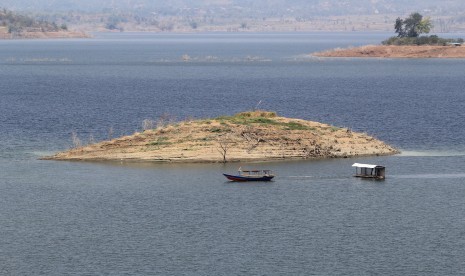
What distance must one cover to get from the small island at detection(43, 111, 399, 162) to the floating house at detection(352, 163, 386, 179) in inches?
351

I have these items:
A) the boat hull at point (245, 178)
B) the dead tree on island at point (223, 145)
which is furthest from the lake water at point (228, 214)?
the dead tree on island at point (223, 145)

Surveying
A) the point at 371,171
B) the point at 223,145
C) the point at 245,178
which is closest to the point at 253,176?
the point at 245,178

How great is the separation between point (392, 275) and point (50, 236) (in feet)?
81.5

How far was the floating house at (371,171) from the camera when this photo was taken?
97.2 meters

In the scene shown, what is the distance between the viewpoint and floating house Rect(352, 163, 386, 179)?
9719 centimetres

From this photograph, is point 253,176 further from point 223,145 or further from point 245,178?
point 223,145

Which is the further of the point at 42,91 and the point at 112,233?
the point at 42,91

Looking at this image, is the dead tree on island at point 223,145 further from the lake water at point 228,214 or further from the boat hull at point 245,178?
the boat hull at point 245,178

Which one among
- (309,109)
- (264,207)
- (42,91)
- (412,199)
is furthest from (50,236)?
(42,91)

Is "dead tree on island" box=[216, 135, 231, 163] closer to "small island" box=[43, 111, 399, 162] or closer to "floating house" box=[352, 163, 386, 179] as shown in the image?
"small island" box=[43, 111, 399, 162]

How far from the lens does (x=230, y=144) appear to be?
349ft

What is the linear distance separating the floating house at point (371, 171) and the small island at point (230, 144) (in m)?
8.91

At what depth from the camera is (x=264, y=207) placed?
85.4m

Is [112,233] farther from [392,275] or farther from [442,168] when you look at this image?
[442,168]
